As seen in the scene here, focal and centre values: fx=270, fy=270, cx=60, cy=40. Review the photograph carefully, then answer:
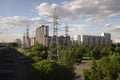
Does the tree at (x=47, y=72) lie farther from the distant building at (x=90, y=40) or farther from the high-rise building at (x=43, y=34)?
the distant building at (x=90, y=40)

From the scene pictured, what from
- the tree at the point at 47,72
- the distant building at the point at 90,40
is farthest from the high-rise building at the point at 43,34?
the tree at the point at 47,72

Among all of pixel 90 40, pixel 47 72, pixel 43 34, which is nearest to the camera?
pixel 47 72

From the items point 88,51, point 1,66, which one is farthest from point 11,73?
point 88,51

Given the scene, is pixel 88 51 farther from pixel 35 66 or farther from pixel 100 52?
pixel 35 66

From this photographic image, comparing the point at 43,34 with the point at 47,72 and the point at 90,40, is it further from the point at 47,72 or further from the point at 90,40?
the point at 47,72

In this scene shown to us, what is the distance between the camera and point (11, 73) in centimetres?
2059

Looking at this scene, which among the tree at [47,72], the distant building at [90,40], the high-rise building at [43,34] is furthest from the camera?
the distant building at [90,40]

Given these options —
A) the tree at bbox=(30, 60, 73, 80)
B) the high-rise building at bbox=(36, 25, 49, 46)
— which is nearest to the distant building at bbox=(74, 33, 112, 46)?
the high-rise building at bbox=(36, 25, 49, 46)

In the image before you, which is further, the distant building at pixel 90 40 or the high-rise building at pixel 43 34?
the distant building at pixel 90 40

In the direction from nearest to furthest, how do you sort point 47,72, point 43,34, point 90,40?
point 47,72 → point 43,34 → point 90,40

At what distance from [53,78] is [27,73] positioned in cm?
282

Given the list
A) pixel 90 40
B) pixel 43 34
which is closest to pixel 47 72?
pixel 43 34

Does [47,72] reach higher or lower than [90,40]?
lower

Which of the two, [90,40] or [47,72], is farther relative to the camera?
[90,40]
